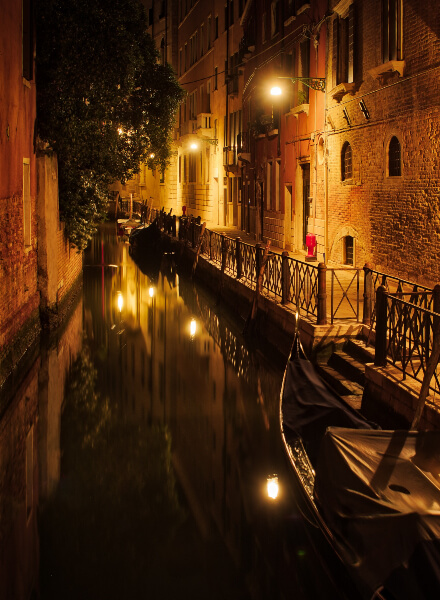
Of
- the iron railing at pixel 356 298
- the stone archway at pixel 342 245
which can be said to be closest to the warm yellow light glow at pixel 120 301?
the iron railing at pixel 356 298

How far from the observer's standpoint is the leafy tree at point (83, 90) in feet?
43.3

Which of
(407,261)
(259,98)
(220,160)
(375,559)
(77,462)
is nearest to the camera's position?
(375,559)

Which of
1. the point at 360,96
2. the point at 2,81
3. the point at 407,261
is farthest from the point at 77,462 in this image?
the point at 360,96

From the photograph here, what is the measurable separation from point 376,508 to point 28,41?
32.7 feet

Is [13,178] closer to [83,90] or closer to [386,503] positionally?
[83,90]

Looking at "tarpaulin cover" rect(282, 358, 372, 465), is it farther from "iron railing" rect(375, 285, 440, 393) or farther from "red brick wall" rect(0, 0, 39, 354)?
"red brick wall" rect(0, 0, 39, 354)

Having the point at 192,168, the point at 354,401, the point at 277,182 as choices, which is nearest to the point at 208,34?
the point at 192,168

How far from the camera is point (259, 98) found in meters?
23.3

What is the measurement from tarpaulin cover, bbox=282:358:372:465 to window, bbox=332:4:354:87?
953 cm

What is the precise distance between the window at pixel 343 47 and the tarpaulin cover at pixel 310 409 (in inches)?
375

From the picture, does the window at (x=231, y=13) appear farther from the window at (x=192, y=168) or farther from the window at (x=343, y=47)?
the window at (x=343, y=47)

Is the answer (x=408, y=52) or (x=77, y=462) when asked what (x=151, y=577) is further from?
(x=408, y=52)

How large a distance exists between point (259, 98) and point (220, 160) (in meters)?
8.58

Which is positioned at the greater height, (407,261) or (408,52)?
(408,52)
